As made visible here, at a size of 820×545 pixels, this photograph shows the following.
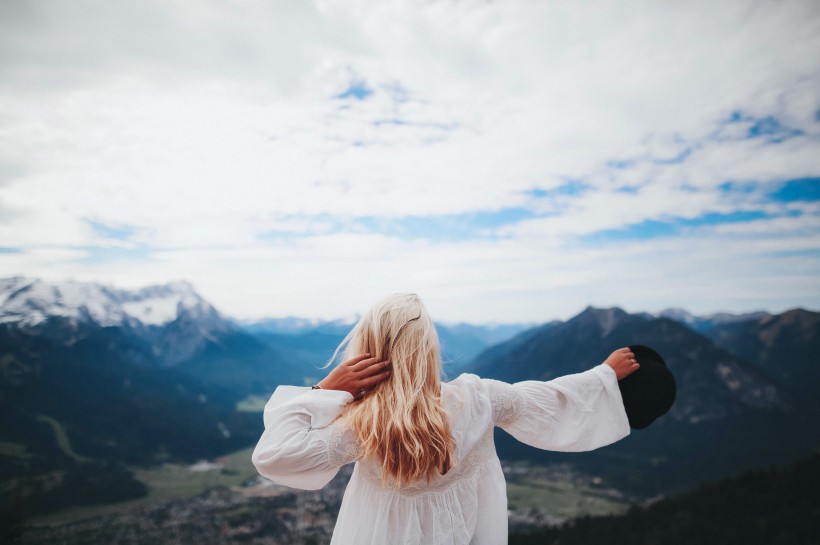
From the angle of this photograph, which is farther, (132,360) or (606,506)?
(132,360)

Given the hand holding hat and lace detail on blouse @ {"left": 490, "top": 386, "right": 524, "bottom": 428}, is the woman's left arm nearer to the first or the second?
lace detail on blouse @ {"left": 490, "top": 386, "right": 524, "bottom": 428}

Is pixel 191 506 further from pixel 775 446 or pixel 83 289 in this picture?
pixel 83 289

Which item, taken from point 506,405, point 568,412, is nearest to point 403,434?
point 506,405

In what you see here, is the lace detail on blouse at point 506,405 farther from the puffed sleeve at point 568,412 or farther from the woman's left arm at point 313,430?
the woman's left arm at point 313,430

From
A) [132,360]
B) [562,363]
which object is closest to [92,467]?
[132,360]

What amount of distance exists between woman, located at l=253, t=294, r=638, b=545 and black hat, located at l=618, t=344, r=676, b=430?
0.92 ft

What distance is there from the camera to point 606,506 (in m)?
75.4

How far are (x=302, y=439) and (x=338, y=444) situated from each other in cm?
19

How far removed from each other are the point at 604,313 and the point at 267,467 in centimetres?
18883

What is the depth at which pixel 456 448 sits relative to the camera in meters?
2.51

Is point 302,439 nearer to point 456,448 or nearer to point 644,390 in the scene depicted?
point 456,448

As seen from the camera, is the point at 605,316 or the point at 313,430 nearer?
the point at 313,430

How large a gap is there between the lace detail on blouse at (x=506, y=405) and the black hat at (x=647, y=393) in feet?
2.57

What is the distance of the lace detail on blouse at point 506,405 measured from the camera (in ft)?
8.93
